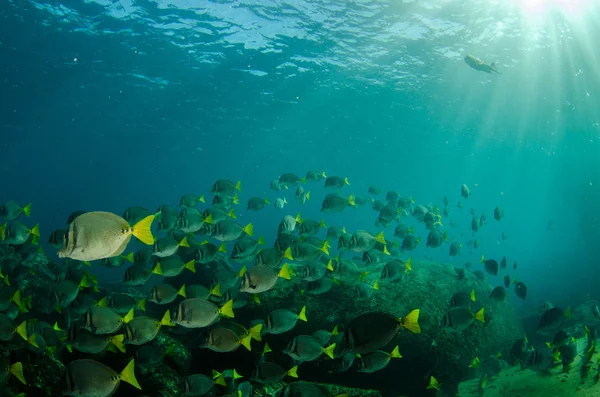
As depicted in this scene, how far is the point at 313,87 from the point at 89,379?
1105 inches

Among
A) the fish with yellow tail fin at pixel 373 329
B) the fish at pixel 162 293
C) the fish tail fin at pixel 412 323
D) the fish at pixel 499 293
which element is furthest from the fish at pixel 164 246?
the fish at pixel 499 293

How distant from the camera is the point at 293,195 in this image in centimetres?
2817

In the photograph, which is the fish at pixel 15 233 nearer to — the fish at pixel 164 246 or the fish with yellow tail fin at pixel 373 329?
the fish at pixel 164 246

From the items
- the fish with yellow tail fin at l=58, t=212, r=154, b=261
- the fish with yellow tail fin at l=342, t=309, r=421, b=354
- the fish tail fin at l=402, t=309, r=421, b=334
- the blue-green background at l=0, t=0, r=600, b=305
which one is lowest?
the blue-green background at l=0, t=0, r=600, b=305

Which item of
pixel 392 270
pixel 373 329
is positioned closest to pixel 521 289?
pixel 392 270

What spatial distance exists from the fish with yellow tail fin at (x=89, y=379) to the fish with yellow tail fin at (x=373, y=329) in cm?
193

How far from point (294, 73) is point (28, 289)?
2194 centimetres

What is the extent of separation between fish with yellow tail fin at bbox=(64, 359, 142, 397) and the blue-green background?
19205 mm

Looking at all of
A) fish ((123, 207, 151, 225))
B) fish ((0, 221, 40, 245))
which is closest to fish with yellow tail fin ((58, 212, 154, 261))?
fish ((123, 207, 151, 225))

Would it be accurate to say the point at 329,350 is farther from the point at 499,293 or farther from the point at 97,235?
the point at 499,293

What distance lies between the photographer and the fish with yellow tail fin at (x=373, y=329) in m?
3.08

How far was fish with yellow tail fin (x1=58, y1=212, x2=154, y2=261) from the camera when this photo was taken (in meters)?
2.37

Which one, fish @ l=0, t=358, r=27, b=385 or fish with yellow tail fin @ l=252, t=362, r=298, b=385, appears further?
fish with yellow tail fin @ l=252, t=362, r=298, b=385

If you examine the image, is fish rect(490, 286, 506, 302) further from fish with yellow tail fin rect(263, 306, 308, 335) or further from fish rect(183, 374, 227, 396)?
fish rect(183, 374, 227, 396)
